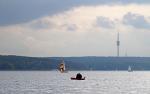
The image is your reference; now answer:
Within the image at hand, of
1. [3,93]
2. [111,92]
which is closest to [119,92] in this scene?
[111,92]

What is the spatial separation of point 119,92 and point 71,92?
13229 millimetres

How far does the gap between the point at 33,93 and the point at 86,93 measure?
14082 millimetres

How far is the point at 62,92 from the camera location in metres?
142

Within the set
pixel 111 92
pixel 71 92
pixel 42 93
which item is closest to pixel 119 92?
pixel 111 92

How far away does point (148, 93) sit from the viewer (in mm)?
137125

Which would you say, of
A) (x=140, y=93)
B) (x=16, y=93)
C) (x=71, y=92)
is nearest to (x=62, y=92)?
(x=71, y=92)

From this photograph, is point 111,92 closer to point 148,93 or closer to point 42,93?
point 148,93

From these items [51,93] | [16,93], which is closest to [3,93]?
[16,93]

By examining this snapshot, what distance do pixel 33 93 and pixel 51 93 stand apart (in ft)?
15.6

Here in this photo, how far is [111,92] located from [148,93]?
1058 centimetres

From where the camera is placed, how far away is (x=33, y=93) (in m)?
135

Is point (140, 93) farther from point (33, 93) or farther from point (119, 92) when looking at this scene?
point (33, 93)

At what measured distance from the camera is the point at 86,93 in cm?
13600

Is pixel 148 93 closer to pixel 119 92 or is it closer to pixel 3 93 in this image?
pixel 119 92
